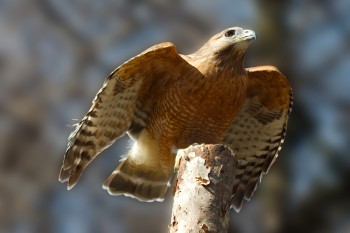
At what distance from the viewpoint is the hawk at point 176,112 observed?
23.3ft

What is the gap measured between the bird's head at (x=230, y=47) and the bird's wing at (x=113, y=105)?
0.19 metres

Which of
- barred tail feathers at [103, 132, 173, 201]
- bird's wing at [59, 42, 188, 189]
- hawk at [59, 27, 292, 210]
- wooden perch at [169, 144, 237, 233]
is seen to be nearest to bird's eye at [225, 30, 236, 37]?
hawk at [59, 27, 292, 210]

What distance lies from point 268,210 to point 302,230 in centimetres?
37

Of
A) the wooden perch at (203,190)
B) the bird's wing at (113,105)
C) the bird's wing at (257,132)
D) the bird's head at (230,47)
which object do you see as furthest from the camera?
the bird's wing at (257,132)

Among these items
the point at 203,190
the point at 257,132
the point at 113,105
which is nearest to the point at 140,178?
the point at 113,105

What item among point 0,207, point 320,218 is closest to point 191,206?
point 320,218

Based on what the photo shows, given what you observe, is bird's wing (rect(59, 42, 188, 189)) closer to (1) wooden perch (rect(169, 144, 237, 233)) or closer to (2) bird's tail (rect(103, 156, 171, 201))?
(2) bird's tail (rect(103, 156, 171, 201))

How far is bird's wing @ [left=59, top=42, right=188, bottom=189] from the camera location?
7070 mm

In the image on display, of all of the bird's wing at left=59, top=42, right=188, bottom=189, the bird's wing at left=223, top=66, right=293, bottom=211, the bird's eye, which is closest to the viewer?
the bird's wing at left=59, top=42, right=188, bottom=189

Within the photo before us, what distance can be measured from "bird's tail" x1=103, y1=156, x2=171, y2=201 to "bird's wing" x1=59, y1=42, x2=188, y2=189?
1.45ft

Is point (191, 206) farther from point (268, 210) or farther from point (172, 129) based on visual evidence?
point (268, 210)

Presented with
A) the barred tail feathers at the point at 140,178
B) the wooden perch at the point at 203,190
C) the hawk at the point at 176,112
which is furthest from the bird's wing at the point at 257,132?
the wooden perch at the point at 203,190

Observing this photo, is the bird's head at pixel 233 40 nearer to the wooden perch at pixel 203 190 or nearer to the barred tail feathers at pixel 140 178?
the barred tail feathers at pixel 140 178

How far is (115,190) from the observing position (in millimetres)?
7711
